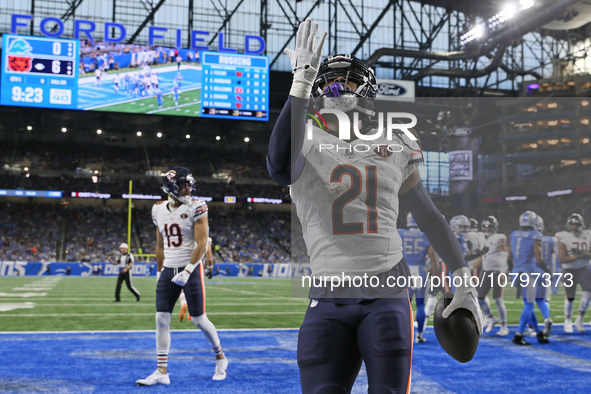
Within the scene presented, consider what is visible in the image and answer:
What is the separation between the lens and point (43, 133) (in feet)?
128

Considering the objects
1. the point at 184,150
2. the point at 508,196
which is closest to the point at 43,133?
the point at 184,150

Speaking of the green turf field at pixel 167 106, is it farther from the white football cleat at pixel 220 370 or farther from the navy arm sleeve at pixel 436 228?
the navy arm sleeve at pixel 436 228

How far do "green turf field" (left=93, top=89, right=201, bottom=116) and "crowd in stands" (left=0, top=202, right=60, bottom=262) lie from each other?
10.4 meters

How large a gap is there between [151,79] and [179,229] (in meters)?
24.2

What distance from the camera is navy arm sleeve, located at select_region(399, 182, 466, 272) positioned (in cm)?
254

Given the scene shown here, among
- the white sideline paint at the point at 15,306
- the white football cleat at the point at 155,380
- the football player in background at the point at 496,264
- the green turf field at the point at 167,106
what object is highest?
the green turf field at the point at 167,106

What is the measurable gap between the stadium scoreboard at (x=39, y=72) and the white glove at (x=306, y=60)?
90.4 ft

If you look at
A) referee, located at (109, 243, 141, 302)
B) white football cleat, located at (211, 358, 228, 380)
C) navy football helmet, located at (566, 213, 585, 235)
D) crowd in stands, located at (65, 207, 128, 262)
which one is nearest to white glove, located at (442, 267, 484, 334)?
white football cleat, located at (211, 358, 228, 380)

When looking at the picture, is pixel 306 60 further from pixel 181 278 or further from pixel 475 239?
pixel 475 239

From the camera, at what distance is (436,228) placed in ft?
8.38

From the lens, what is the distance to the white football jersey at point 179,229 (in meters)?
6.04

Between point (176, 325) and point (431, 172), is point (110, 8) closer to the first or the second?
point (176, 325)

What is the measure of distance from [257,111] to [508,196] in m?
25.2

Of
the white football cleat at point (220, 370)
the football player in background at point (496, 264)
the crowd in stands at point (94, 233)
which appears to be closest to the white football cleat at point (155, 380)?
the white football cleat at point (220, 370)
